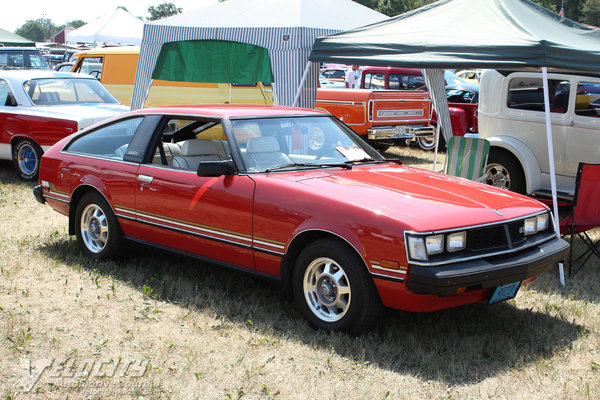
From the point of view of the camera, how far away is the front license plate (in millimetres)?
4238

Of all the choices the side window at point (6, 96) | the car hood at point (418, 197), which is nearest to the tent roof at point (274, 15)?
the side window at point (6, 96)

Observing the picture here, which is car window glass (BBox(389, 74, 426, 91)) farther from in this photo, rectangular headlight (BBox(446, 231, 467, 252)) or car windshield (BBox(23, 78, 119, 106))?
rectangular headlight (BBox(446, 231, 467, 252))

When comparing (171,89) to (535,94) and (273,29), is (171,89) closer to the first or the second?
(273,29)

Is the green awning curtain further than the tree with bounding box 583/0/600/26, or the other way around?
the tree with bounding box 583/0/600/26

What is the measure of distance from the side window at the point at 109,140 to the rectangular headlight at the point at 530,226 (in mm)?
3219

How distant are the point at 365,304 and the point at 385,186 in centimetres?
87

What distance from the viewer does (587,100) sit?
7887 millimetres

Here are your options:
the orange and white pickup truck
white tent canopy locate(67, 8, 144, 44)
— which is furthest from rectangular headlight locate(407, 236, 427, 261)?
white tent canopy locate(67, 8, 144, 44)

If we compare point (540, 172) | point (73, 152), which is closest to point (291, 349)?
point (73, 152)

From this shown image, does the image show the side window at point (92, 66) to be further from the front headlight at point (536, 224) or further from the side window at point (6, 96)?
the front headlight at point (536, 224)

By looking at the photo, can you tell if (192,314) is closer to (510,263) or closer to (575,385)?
(510,263)

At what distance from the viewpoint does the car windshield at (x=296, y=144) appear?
4.93 meters

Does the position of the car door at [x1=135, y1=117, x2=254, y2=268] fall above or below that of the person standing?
below

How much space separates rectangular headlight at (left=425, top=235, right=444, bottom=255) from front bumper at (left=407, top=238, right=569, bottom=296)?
10 cm
